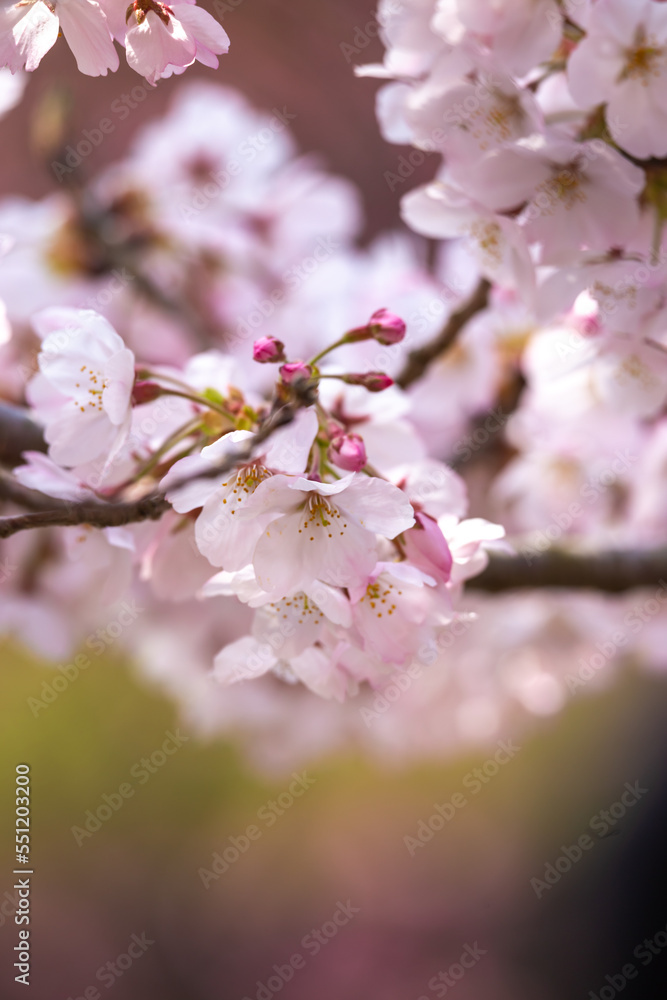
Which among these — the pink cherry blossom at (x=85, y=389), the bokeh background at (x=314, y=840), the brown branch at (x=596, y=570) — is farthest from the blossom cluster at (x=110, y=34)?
the bokeh background at (x=314, y=840)

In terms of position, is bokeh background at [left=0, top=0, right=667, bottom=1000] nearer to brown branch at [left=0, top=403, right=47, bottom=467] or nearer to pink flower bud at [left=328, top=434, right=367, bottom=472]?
brown branch at [left=0, top=403, right=47, bottom=467]

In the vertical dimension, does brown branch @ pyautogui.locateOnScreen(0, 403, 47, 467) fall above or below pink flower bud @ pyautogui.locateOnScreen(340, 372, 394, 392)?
below

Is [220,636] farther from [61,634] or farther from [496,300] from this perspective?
[496,300]

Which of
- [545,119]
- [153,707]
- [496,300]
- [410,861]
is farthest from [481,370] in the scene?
[410,861]

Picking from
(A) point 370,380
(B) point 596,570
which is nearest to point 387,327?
(A) point 370,380

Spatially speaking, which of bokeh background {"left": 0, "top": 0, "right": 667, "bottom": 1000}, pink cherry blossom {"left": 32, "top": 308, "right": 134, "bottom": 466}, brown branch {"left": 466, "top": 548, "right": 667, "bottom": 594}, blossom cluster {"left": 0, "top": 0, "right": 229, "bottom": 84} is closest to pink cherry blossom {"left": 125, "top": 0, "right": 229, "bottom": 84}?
blossom cluster {"left": 0, "top": 0, "right": 229, "bottom": 84}

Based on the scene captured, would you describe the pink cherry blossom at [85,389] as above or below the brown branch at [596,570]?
above

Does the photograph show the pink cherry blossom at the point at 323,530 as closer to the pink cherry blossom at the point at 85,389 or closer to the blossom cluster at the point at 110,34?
the pink cherry blossom at the point at 85,389

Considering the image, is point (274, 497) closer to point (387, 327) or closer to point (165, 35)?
point (387, 327)
